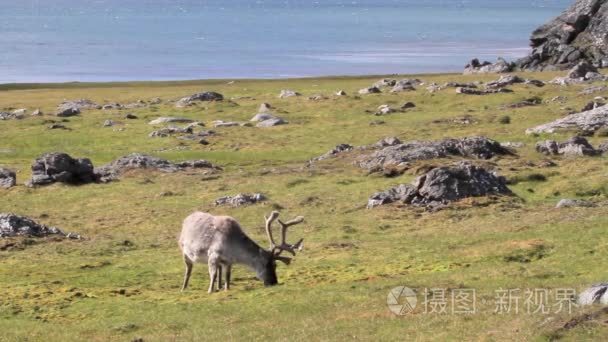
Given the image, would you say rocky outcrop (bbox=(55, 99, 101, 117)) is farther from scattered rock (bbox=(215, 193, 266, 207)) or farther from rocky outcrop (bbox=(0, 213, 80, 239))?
rocky outcrop (bbox=(0, 213, 80, 239))

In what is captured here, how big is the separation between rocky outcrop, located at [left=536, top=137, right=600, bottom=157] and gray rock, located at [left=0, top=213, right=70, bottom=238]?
27.0m

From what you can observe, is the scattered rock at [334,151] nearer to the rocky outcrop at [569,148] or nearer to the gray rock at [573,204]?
the rocky outcrop at [569,148]

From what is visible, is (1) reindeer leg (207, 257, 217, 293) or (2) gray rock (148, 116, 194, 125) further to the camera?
(2) gray rock (148, 116, 194, 125)

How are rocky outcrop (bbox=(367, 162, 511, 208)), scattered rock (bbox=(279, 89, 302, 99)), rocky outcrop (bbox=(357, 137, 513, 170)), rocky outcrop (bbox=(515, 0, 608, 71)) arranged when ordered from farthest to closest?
rocky outcrop (bbox=(515, 0, 608, 71)) < scattered rock (bbox=(279, 89, 302, 99)) < rocky outcrop (bbox=(357, 137, 513, 170)) < rocky outcrop (bbox=(367, 162, 511, 208))

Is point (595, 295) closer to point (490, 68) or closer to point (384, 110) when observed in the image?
point (384, 110)

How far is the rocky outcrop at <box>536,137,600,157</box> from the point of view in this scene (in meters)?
51.9

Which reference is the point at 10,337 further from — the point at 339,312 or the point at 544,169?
the point at 544,169

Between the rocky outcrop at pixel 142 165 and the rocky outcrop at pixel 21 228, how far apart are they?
48.5ft

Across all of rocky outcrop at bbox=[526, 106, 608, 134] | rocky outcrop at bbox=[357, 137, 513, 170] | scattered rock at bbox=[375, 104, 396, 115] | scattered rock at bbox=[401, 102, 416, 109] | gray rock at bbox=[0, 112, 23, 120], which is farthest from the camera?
gray rock at bbox=[0, 112, 23, 120]

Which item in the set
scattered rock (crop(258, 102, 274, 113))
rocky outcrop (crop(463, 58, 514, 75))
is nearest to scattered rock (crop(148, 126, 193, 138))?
scattered rock (crop(258, 102, 274, 113))

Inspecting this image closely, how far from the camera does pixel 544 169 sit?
4847cm

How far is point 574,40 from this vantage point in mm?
112625

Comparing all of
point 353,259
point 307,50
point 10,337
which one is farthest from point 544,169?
point 307,50

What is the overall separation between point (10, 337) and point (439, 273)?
12413 mm
